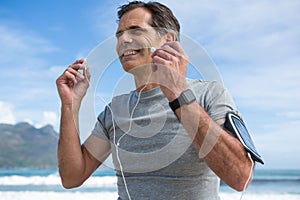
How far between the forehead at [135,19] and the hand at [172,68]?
14.8 inches

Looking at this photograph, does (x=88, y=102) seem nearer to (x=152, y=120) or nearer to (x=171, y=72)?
(x=152, y=120)

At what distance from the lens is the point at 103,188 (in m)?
10.2

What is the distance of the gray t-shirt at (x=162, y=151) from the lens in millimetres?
1574

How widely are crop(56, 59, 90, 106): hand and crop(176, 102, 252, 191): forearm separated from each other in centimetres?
50

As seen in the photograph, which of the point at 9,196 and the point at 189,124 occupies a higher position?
the point at 189,124

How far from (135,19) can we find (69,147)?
0.55 m

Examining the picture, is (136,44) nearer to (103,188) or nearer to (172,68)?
(172,68)

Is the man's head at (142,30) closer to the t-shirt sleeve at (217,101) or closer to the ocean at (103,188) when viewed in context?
the t-shirt sleeve at (217,101)

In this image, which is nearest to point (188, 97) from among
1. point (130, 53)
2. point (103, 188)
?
point (130, 53)

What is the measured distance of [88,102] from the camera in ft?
5.68

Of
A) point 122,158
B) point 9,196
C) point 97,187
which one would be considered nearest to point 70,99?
point 122,158

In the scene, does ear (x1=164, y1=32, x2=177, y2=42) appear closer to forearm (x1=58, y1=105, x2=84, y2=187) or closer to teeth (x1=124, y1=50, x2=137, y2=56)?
teeth (x1=124, y1=50, x2=137, y2=56)

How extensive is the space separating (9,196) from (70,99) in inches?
298

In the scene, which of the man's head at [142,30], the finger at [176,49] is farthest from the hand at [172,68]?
the man's head at [142,30]
